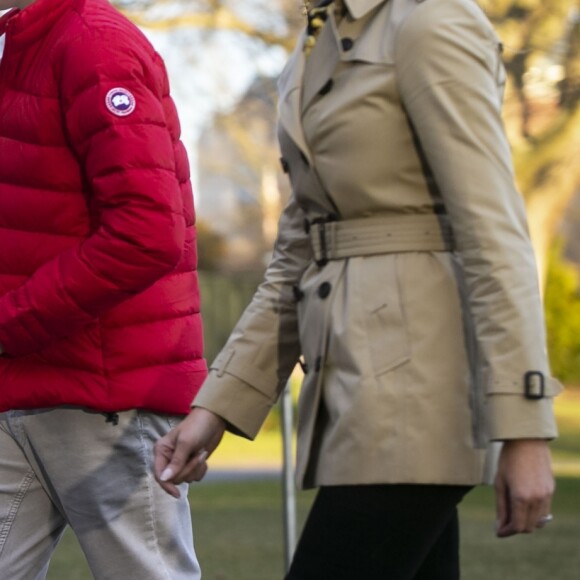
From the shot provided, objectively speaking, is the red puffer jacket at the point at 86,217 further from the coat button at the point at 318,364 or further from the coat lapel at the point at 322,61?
the coat button at the point at 318,364

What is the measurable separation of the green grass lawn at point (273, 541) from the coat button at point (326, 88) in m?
6.53

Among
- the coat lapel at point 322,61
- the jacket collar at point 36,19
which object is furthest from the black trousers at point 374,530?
the jacket collar at point 36,19

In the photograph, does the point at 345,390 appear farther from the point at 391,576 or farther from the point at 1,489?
the point at 1,489

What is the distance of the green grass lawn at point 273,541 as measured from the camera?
30.8ft

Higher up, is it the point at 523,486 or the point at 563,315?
the point at 523,486

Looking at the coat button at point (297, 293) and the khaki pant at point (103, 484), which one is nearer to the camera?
the coat button at point (297, 293)

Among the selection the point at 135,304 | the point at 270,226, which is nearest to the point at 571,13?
the point at 135,304

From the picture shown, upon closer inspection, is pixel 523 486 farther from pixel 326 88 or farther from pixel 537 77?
pixel 537 77

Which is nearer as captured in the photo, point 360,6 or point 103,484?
point 360,6

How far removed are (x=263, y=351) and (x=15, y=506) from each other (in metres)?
0.85

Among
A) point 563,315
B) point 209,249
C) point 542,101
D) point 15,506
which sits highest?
point 15,506

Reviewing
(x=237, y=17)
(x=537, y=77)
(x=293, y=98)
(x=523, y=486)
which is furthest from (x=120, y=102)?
(x=237, y=17)

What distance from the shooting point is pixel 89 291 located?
10.9 feet

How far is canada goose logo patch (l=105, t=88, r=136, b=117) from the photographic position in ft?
10.9
